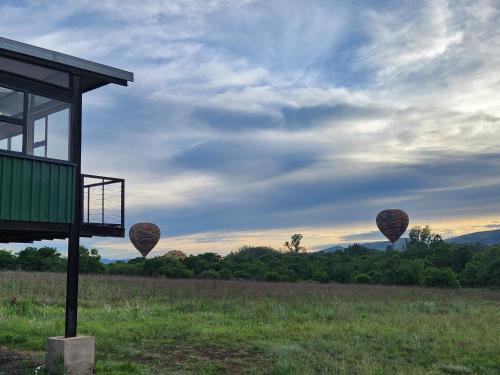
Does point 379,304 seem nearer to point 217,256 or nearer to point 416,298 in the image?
point 416,298

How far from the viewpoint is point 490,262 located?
45.8 metres

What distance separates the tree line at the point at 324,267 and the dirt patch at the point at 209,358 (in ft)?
97.5

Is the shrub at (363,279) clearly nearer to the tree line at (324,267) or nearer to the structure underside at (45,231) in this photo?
the tree line at (324,267)

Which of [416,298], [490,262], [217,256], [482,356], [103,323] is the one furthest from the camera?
[217,256]

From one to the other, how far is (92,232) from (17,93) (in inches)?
139

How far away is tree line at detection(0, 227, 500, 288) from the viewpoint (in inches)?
1779

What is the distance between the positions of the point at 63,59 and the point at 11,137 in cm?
210

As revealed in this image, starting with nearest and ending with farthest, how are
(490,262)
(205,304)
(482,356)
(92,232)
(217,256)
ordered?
(92,232), (482,356), (205,304), (490,262), (217,256)

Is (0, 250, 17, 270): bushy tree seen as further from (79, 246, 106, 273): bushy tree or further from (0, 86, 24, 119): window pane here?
(0, 86, 24, 119): window pane

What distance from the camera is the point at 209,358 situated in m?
14.5

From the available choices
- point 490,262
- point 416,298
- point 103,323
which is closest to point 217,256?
point 490,262

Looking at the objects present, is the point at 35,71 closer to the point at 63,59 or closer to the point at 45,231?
the point at 63,59

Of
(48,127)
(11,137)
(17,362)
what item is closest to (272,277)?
(17,362)

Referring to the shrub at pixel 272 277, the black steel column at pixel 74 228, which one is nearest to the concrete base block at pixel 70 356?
the black steel column at pixel 74 228
